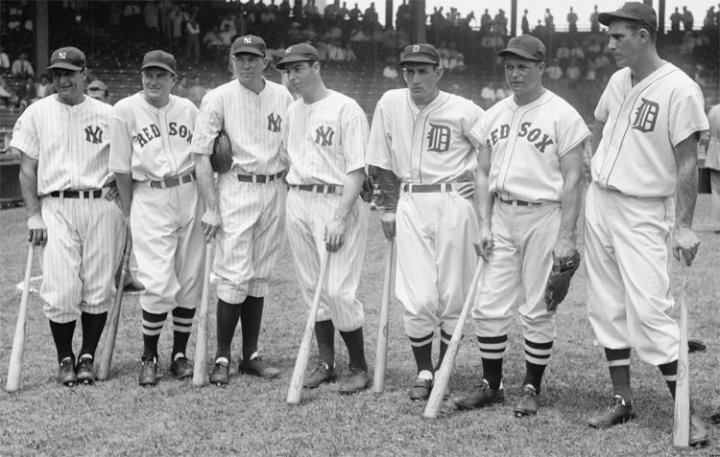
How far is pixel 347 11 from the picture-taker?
34.0 m

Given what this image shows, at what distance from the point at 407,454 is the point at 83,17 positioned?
26.4 m

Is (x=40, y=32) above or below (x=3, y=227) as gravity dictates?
above

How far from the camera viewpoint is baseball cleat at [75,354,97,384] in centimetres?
618

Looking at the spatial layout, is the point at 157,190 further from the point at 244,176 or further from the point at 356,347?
the point at 356,347

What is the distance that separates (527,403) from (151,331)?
2486 mm

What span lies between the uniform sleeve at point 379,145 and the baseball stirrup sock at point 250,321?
126cm

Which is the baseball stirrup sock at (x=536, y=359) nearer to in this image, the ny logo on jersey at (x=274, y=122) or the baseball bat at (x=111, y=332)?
the ny logo on jersey at (x=274, y=122)

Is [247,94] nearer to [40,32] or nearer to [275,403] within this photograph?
[275,403]

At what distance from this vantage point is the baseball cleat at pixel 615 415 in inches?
200

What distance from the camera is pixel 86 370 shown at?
6.25 meters

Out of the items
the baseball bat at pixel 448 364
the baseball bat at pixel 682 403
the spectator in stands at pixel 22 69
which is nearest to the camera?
the baseball bat at pixel 682 403

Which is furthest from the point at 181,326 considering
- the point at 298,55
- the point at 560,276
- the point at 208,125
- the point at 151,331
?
the point at 560,276

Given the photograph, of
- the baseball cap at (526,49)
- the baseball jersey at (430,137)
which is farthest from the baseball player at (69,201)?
the baseball cap at (526,49)

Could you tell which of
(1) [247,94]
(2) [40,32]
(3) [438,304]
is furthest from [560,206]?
(2) [40,32]
